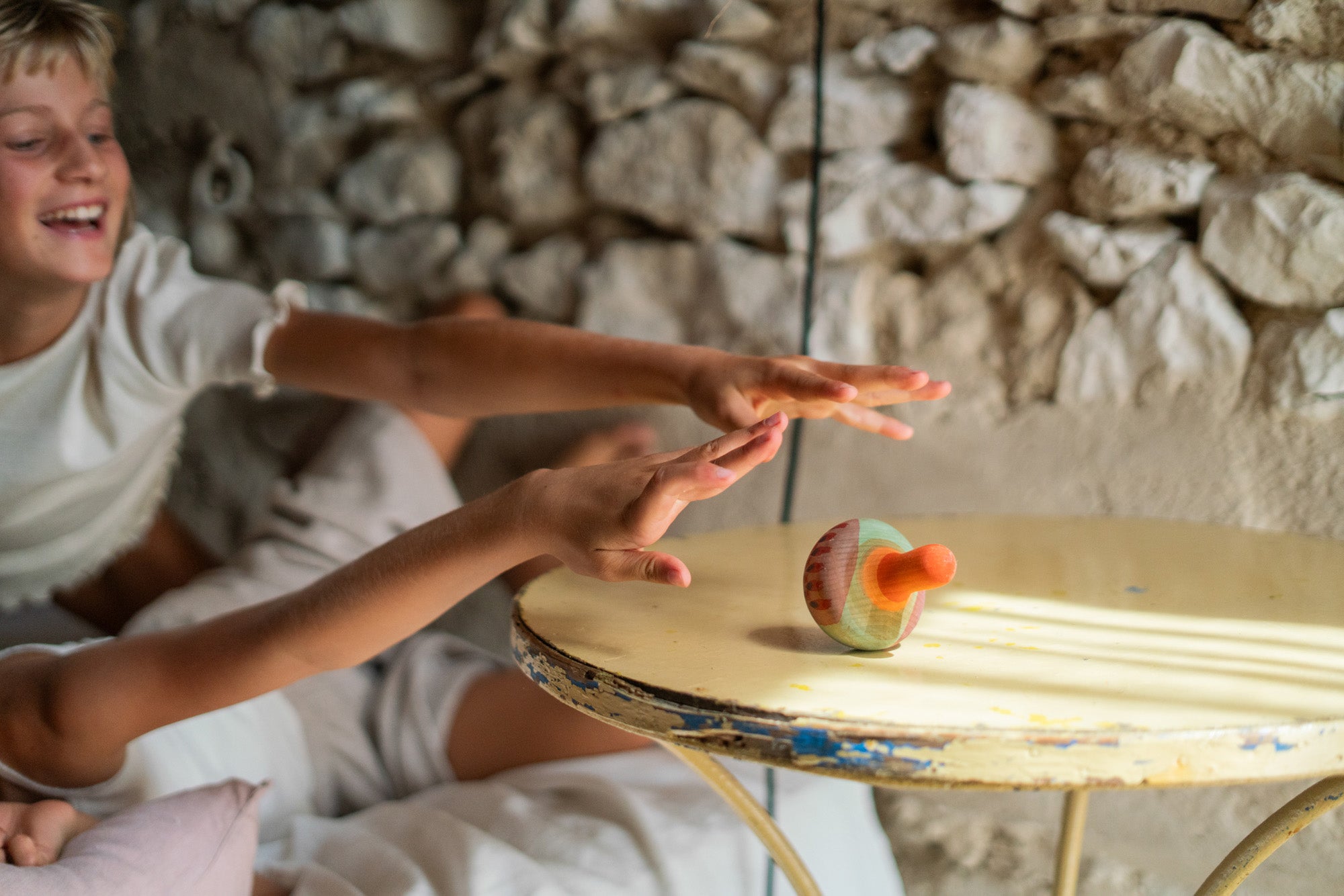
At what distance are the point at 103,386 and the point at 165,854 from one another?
0.61 m

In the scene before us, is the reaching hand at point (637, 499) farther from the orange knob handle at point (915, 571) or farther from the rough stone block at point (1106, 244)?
the rough stone block at point (1106, 244)

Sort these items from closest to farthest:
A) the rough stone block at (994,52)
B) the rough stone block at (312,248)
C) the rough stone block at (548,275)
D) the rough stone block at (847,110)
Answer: the rough stone block at (994,52)
the rough stone block at (847,110)
the rough stone block at (548,275)
the rough stone block at (312,248)

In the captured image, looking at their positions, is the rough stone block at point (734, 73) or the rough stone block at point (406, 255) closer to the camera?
the rough stone block at point (734, 73)

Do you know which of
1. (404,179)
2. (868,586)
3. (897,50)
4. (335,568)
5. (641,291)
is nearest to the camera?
(868,586)

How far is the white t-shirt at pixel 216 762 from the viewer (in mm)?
893

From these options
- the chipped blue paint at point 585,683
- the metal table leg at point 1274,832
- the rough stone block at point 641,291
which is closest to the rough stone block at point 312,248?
the rough stone block at point 641,291

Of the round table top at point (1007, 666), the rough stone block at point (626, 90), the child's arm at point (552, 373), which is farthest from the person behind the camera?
the rough stone block at point (626, 90)

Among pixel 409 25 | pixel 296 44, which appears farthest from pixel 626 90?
pixel 296 44

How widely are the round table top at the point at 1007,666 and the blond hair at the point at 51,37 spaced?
0.72 meters

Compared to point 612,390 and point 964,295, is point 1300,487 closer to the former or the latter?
point 964,295

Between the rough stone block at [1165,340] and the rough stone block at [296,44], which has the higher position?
the rough stone block at [296,44]

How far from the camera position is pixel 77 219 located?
104 centimetres

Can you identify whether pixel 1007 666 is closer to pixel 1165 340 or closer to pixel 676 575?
pixel 676 575

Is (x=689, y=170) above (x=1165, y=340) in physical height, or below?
above
